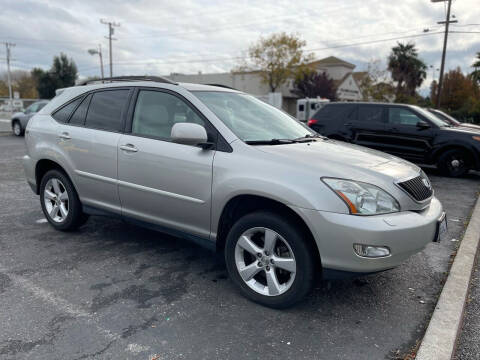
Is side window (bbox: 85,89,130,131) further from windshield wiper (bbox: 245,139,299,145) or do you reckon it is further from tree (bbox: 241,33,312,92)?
tree (bbox: 241,33,312,92)

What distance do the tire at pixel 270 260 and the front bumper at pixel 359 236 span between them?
0.49ft

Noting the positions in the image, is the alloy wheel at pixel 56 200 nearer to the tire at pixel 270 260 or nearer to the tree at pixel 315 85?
the tire at pixel 270 260

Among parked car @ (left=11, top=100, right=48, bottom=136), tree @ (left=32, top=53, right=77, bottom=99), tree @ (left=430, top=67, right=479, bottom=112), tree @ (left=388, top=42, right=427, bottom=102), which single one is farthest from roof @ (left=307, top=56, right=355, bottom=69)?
parked car @ (left=11, top=100, right=48, bottom=136)

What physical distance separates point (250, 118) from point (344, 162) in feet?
3.53

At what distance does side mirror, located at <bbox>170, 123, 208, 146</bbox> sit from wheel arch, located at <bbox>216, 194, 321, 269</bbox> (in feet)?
1.79

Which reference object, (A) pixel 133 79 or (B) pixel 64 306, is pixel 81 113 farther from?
(B) pixel 64 306

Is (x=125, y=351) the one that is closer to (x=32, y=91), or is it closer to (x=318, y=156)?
(x=318, y=156)

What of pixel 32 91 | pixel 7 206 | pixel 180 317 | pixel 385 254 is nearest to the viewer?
pixel 385 254

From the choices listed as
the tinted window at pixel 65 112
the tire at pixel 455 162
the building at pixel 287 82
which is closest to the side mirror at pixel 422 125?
the tire at pixel 455 162

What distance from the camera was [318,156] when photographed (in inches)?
122

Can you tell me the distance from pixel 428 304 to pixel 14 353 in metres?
3.03

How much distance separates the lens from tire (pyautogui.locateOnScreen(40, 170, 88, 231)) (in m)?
4.43

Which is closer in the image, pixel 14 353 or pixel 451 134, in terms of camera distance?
pixel 14 353

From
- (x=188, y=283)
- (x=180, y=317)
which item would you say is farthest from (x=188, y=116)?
(x=180, y=317)
